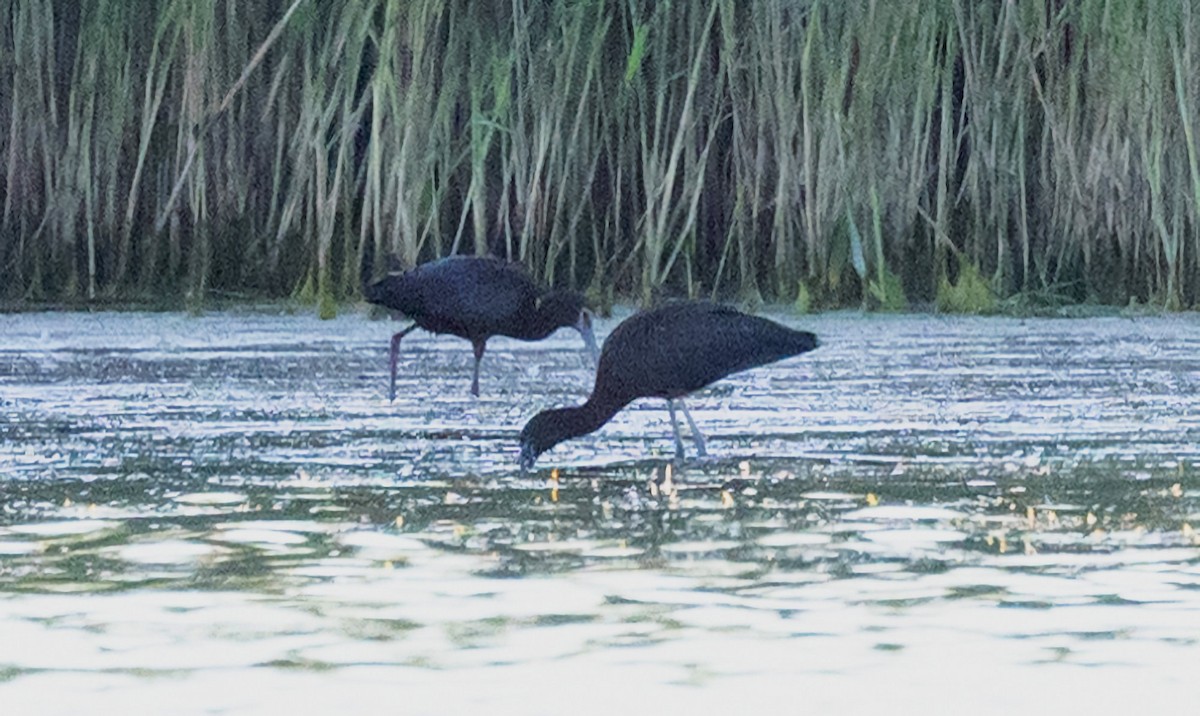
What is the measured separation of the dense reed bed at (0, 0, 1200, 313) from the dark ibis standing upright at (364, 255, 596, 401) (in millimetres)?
2065

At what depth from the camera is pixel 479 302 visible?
7.79 meters

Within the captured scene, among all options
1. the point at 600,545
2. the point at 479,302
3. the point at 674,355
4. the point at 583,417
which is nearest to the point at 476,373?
the point at 479,302

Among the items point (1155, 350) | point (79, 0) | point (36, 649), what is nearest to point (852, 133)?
point (1155, 350)

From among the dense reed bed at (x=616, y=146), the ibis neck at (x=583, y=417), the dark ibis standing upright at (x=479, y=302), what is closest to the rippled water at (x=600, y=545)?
the ibis neck at (x=583, y=417)

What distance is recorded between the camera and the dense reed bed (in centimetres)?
1024

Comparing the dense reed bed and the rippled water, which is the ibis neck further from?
the dense reed bed

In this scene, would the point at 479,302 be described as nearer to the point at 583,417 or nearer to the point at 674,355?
the point at 674,355

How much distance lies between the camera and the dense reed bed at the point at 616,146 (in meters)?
10.2

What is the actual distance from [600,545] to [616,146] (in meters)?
6.75

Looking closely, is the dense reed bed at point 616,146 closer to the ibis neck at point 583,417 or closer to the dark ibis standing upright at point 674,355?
the dark ibis standing upright at point 674,355

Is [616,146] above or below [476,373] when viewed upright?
above

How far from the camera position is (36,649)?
330cm

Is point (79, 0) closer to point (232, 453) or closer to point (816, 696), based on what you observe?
point (232, 453)

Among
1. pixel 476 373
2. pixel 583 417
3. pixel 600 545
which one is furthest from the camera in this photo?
pixel 476 373
